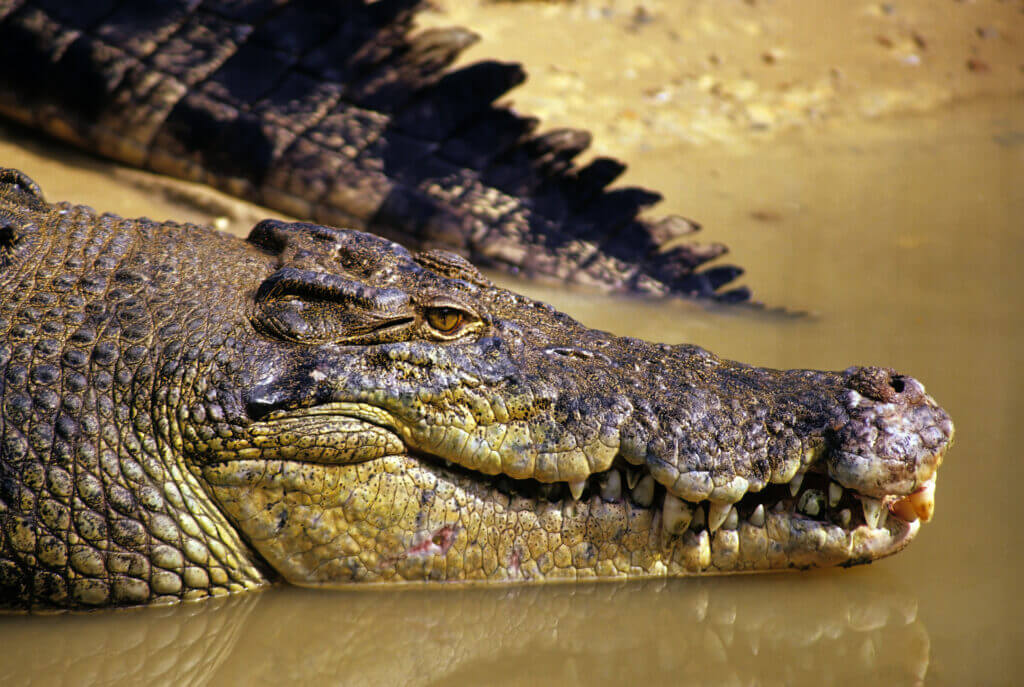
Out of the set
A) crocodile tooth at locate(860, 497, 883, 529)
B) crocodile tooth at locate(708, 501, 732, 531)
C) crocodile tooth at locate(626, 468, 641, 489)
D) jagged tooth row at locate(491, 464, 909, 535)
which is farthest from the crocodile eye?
crocodile tooth at locate(860, 497, 883, 529)

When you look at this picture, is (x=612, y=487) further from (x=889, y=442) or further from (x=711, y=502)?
(x=889, y=442)

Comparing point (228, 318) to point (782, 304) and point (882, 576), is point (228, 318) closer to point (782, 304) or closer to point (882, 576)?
point (882, 576)

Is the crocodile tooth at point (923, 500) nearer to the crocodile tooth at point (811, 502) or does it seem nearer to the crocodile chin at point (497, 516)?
the crocodile chin at point (497, 516)

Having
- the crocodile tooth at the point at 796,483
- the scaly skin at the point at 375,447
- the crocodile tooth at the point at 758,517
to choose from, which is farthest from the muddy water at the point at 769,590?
the crocodile tooth at the point at 796,483

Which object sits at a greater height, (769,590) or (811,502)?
(811,502)

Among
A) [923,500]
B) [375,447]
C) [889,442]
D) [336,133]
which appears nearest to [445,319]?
[375,447]

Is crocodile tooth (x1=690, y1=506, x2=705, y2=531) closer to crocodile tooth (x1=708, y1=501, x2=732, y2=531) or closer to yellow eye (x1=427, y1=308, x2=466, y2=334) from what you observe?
crocodile tooth (x1=708, y1=501, x2=732, y2=531)
